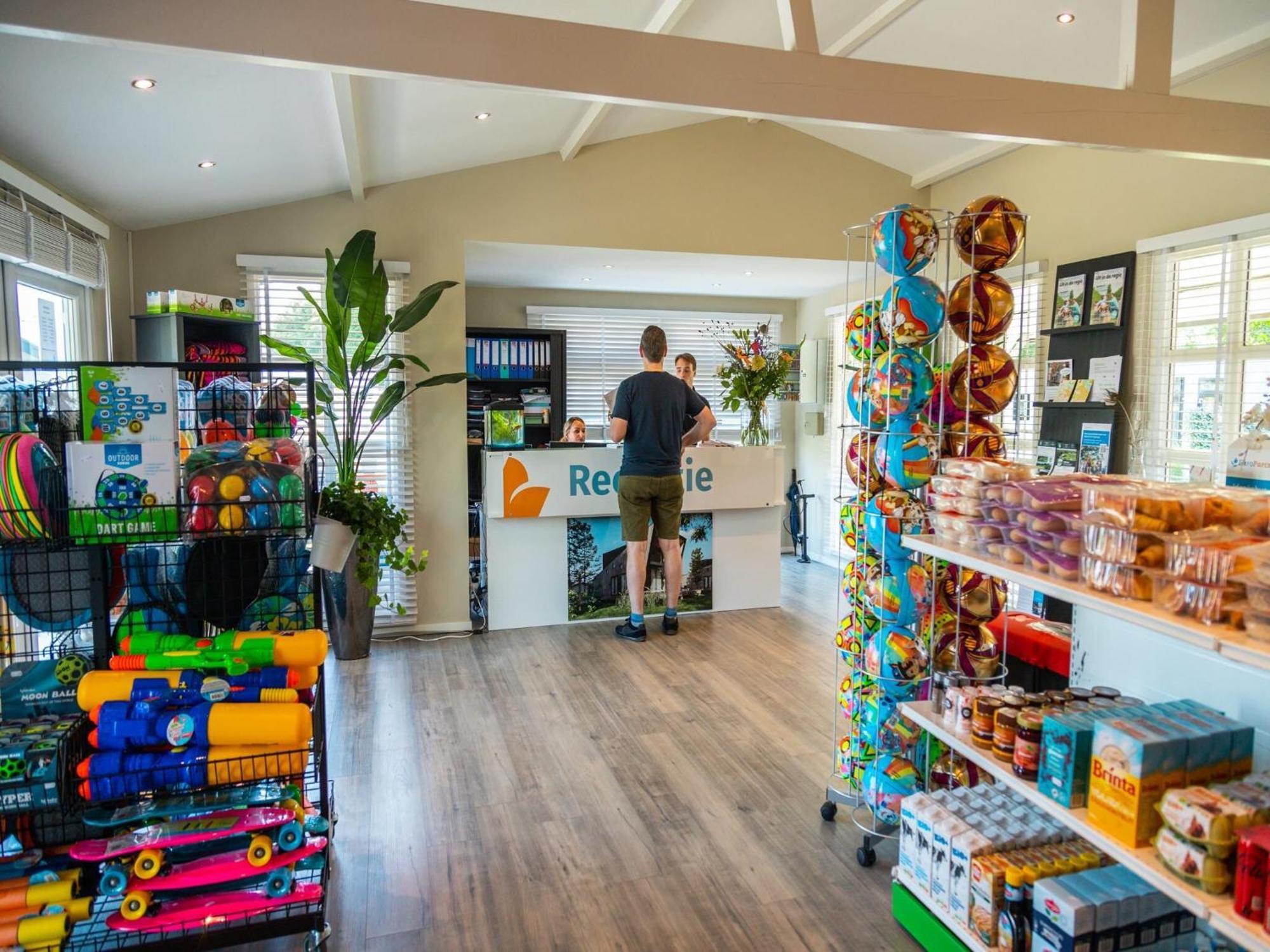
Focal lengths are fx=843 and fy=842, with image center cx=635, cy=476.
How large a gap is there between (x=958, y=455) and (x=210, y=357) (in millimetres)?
3541

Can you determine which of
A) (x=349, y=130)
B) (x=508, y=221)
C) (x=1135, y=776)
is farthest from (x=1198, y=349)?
(x=349, y=130)

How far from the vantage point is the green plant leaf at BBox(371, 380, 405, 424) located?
4.59 m

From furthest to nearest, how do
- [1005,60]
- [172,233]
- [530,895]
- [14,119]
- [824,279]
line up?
[824,279], [172,233], [1005,60], [14,119], [530,895]

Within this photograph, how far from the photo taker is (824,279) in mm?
6473

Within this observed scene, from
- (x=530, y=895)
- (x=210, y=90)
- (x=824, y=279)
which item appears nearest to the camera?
(x=530, y=895)

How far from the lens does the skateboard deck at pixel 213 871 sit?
1827 millimetres

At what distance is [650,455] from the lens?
15.4 ft

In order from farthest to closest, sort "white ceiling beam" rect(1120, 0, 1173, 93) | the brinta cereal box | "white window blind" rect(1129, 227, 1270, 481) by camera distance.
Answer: "white window blind" rect(1129, 227, 1270, 481) → "white ceiling beam" rect(1120, 0, 1173, 93) → the brinta cereal box

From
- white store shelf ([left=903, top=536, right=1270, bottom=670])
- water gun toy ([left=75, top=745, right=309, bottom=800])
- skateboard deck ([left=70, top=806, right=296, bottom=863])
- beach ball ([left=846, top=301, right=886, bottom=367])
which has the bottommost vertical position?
skateboard deck ([left=70, top=806, right=296, bottom=863])

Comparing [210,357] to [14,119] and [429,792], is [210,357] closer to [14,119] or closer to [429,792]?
[14,119]

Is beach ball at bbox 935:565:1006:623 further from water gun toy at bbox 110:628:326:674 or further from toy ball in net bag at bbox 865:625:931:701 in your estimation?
water gun toy at bbox 110:628:326:674

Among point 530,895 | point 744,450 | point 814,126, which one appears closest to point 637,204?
point 814,126

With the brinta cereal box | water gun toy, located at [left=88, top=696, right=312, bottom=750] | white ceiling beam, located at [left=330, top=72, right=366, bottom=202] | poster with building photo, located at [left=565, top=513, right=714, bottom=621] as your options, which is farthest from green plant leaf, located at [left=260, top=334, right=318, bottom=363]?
the brinta cereal box

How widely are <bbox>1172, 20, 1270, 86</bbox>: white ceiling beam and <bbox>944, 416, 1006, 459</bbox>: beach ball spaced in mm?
2454
